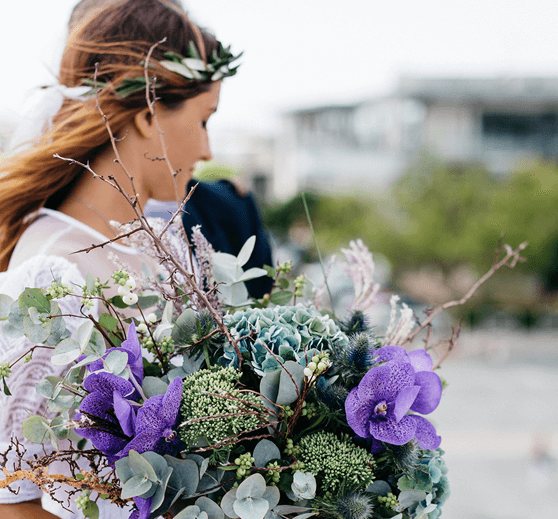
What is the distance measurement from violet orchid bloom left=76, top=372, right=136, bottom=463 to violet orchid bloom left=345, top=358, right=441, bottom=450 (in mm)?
313

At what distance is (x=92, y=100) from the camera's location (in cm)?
133

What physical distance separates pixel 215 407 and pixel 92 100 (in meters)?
0.83

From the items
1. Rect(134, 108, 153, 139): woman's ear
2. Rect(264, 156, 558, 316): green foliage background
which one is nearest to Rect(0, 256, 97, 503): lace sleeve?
Rect(134, 108, 153, 139): woman's ear

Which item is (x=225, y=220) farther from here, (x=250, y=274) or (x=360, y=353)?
(x=360, y=353)

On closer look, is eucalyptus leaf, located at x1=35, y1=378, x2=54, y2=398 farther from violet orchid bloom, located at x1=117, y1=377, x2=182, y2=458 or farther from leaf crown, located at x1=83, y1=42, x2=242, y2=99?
leaf crown, located at x1=83, y1=42, x2=242, y2=99

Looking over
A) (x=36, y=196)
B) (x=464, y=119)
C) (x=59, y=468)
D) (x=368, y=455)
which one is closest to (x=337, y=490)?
(x=368, y=455)

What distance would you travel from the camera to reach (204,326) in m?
0.90

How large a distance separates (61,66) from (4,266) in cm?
50

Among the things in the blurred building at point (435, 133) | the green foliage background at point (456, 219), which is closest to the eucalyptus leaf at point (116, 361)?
the green foliage background at point (456, 219)

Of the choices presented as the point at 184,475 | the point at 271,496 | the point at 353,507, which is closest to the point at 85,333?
the point at 184,475

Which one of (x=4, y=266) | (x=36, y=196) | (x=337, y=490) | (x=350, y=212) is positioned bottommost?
(x=350, y=212)

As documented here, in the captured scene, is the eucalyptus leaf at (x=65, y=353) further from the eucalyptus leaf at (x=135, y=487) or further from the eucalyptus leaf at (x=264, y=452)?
the eucalyptus leaf at (x=264, y=452)

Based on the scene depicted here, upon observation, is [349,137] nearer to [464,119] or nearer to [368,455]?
[464,119]

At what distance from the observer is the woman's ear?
4.52 feet
